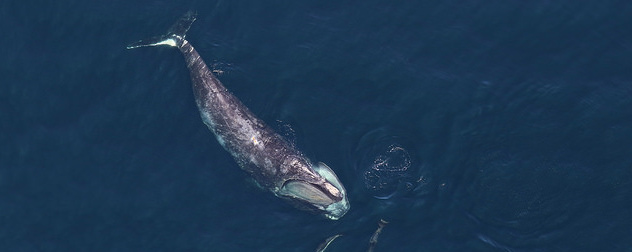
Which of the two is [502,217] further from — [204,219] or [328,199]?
[204,219]

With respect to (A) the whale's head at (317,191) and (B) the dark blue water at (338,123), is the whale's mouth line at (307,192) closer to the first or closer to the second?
(A) the whale's head at (317,191)

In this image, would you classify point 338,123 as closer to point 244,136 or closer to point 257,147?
point 257,147

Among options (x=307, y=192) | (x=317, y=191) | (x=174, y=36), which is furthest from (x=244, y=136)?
(x=174, y=36)

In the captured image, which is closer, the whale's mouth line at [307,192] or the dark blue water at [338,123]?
the dark blue water at [338,123]

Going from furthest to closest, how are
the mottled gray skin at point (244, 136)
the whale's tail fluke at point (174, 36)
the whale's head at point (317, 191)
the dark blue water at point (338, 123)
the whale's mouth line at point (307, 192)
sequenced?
the whale's tail fluke at point (174, 36) < the mottled gray skin at point (244, 136) < the whale's mouth line at point (307, 192) < the whale's head at point (317, 191) < the dark blue water at point (338, 123)

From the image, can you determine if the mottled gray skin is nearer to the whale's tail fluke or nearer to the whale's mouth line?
the whale's mouth line

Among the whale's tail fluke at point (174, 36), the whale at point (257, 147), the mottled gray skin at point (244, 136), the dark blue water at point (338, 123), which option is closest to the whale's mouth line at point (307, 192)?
the whale at point (257, 147)

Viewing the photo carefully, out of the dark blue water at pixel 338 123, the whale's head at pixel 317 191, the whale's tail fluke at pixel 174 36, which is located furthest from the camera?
the whale's tail fluke at pixel 174 36
